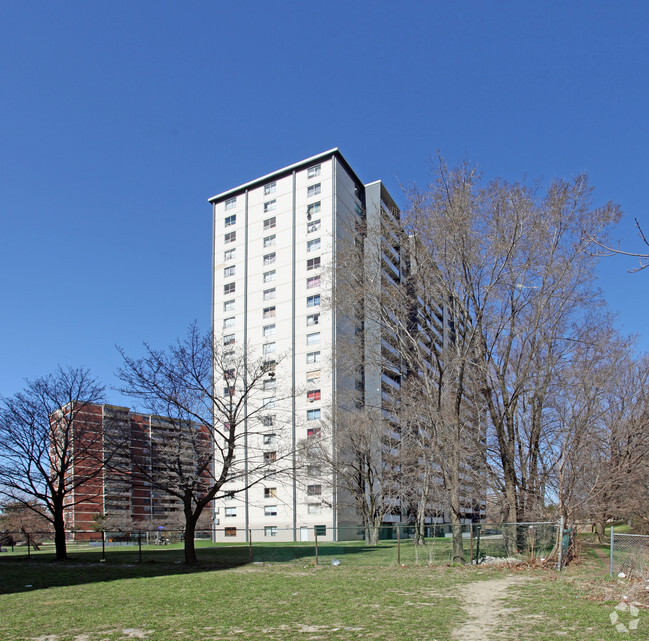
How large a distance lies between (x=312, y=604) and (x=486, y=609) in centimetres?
360

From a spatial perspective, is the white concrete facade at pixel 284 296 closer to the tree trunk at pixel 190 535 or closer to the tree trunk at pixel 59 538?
the tree trunk at pixel 59 538

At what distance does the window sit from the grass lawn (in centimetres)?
4162

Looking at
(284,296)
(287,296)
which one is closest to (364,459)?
(287,296)

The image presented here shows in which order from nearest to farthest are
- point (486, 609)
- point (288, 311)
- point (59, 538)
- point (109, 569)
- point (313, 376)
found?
point (486, 609)
point (109, 569)
point (59, 538)
point (313, 376)
point (288, 311)

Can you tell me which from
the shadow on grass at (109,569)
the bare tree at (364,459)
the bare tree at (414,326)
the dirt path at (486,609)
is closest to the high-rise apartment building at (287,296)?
the bare tree at (364,459)

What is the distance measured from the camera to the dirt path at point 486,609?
927 cm

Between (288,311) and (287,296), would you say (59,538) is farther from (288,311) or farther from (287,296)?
(287,296)

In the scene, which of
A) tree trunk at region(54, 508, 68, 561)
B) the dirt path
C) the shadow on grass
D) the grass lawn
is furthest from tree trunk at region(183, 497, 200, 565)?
the dirt path

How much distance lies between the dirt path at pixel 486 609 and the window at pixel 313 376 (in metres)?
46.2

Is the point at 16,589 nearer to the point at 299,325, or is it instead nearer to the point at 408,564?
the point at 408,564

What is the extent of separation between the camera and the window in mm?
62469

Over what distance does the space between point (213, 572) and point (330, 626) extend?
12.1m

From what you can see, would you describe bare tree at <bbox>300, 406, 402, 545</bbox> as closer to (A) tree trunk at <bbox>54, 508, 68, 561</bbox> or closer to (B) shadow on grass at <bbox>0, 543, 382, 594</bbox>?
(B) shadow on grass at <bbox>0, 543, 382, 594</bbox>

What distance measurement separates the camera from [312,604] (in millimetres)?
12602
